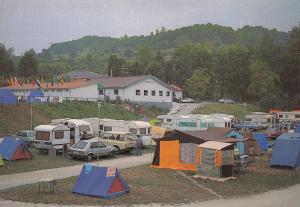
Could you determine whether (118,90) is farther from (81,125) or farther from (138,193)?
(138,193)

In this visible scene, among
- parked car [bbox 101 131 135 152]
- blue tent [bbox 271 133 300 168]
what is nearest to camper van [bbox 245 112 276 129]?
parked car [bbox 101 131 135 152]

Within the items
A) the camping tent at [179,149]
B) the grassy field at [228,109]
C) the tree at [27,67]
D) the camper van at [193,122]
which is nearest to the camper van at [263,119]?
the grassy field at [228,109]

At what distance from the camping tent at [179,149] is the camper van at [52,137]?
683cm

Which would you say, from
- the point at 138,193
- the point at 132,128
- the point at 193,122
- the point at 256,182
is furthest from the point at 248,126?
the point at 138,193

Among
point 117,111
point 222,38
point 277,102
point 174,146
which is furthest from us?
point 222,38

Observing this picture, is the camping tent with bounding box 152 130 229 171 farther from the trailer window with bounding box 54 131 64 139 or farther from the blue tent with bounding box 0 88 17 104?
the blue tent with bounding box 0 88 17 104

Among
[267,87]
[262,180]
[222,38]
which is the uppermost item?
[222,38]

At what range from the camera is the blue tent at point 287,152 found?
2239 centimetres

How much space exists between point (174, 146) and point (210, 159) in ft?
11.8

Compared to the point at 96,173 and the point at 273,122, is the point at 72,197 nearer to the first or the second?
the point at 96,173

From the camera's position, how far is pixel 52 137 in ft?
84.8

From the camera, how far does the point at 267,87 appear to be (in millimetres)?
66375

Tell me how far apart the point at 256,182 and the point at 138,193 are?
5817mm

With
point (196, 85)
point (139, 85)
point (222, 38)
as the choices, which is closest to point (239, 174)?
point (139, 85)
